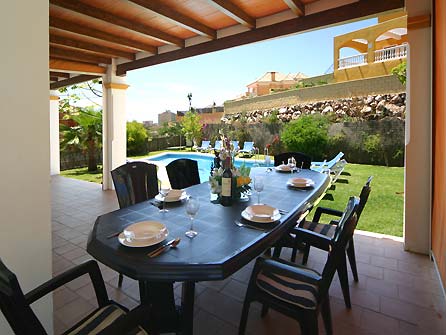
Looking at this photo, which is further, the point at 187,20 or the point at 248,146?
the point at 248,146

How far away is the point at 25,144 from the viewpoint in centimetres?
148

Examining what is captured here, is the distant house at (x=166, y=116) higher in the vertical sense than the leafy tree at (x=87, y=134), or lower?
higher

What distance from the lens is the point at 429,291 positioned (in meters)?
2.32

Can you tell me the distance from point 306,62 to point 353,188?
26579mm

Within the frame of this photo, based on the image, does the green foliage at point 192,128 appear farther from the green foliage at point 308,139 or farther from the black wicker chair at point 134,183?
the black wicker chair at point 134,183

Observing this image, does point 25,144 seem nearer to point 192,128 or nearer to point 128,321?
point 128,321

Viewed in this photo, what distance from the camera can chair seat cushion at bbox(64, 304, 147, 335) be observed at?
1288 millimetres

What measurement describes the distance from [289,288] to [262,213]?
505 mm

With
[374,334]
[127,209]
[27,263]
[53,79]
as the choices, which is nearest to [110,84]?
[53,79]

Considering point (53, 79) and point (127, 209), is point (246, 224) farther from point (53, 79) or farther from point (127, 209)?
point (53, 79)

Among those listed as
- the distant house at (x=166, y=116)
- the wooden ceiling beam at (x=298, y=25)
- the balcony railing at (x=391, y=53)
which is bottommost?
the wooden ceiling beam at (x=298, y=25)

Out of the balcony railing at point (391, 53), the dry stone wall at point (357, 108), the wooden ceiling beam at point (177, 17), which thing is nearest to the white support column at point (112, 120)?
the wooden ceiling beam at point (177, 17)

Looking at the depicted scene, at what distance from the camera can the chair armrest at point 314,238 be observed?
2.11 metres

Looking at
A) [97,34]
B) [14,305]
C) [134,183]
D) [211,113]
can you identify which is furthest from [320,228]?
[211,113]
